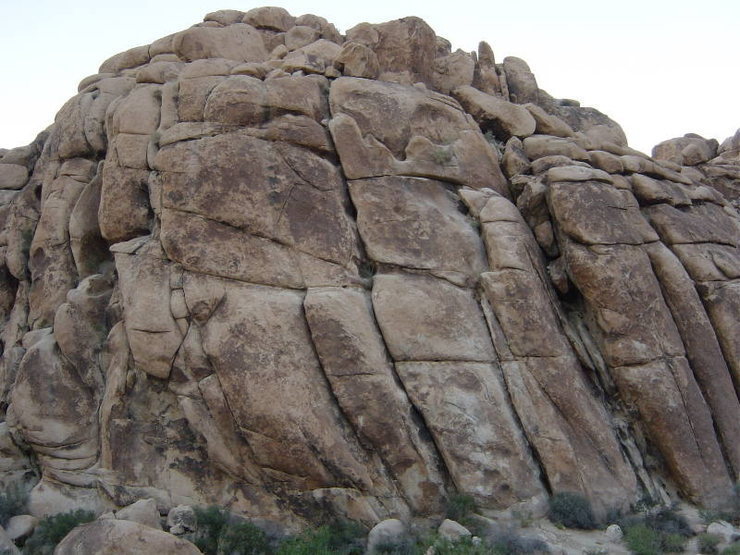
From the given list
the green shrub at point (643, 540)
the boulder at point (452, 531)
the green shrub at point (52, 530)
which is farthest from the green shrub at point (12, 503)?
the green shrub at point (643, 540)

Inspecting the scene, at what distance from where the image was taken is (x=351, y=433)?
41.3ft

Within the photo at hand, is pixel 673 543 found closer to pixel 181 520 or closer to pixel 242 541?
pixel 242 541

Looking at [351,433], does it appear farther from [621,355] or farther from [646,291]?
[646,291]

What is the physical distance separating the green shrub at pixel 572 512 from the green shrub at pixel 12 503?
10.5m

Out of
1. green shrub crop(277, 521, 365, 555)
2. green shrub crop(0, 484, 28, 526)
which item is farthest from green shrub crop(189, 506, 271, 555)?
green shrub crop(0, 484, 28, 526)

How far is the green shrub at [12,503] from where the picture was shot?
492 inches

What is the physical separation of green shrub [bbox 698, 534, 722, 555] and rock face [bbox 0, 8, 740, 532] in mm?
1532

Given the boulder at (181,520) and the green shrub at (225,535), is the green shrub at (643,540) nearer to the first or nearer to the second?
the green shrub at (225,535)

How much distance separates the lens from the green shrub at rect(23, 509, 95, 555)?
11602 millimetres

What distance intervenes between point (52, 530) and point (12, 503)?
157 cm

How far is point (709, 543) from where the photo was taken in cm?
1134

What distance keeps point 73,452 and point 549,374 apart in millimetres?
10306

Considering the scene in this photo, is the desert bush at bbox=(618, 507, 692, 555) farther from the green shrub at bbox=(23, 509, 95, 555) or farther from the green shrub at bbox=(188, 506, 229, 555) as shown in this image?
the green shrub at bbox=(23, 509, 95, 555)

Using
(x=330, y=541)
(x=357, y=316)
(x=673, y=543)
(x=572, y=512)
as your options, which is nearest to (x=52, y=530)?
(x=330, y=541)
